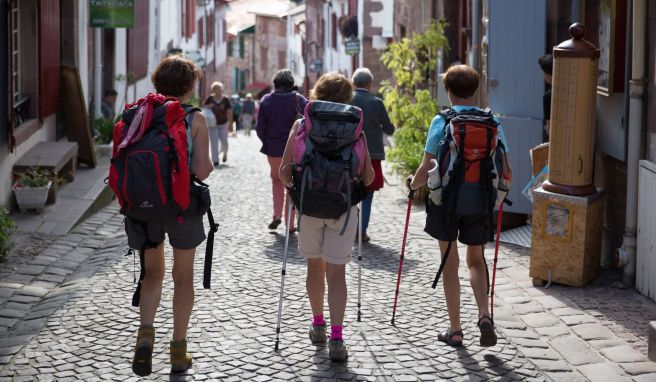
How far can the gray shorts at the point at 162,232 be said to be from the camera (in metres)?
5.75

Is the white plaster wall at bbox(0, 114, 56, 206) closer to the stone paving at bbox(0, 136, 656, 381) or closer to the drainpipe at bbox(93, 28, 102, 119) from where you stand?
the stone paving at bbox(0, 136, 656, 381)

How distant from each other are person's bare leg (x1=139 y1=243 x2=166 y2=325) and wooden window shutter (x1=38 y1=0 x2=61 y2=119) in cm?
770

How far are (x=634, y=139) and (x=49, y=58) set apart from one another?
26.0 ft

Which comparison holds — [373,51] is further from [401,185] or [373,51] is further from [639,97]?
[639,97]

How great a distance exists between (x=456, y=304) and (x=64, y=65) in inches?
378

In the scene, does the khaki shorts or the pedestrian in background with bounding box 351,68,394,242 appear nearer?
the khaki shorts

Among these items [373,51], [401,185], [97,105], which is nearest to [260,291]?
[401,185]

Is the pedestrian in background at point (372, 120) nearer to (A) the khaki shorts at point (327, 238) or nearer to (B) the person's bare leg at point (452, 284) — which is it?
(B) the person's bare leg at point (452, 284)

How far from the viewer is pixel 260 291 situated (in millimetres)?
8008

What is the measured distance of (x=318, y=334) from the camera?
655 cm

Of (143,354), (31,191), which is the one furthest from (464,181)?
(31,191)

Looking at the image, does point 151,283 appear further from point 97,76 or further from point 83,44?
point 97,76

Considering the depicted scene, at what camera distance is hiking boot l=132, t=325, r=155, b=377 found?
5.58 meters

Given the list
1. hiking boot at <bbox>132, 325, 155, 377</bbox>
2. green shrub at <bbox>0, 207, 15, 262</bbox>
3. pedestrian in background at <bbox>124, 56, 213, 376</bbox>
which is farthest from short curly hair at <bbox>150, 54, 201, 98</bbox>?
green shrub at <bbox>0, 207, 15, 262</bbox>
